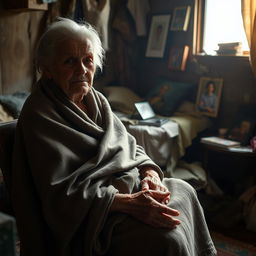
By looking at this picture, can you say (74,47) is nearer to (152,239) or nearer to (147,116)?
(152,239)

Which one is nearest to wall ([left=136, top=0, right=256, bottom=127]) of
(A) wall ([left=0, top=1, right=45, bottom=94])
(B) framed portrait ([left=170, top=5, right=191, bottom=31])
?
(B) framed portrait ([left=170, top=5, right=191, bottom=31])

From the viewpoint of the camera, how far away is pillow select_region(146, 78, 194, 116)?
2840 mm

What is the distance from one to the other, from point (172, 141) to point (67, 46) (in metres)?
1.40

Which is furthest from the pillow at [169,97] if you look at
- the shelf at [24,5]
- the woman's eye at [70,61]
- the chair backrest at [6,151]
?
the chair backrest at [6,151]

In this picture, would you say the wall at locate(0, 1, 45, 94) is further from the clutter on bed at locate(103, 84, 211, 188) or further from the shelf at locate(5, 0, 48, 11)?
the clutter on bed at locate(103, 84, 211, 188)

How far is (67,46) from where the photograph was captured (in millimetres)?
1346

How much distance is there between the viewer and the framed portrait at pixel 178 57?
116 inches

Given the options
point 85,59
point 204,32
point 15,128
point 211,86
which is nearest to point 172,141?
point 211,86

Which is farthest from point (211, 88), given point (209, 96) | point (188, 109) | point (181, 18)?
point (181, 18)

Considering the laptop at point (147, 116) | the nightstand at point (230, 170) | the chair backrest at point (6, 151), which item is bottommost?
the nightstand at point (230, 170)

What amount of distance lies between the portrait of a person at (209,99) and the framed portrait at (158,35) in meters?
0.55

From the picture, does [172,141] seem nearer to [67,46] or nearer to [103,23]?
[103,23]

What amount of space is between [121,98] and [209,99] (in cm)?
73

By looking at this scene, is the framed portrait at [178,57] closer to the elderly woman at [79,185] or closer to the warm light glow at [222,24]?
the warm light glow at [222,24]
